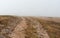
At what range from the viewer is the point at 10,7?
133 cm

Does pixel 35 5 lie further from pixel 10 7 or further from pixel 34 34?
pixel 34 34

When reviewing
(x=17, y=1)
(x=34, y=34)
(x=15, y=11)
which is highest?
(x=17, y=1)

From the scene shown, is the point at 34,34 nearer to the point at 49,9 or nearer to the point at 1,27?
the point at 1,27

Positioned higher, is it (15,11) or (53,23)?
(15,11)

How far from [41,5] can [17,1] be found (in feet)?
0.90

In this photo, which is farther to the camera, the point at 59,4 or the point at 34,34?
the point at 59,4

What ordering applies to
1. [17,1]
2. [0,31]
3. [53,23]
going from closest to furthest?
[0,31] → [53,23] → [17,1]

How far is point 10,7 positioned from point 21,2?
133 mm

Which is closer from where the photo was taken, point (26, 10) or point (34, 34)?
point (34, 34)

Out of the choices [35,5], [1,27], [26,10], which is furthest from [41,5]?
[1,27]

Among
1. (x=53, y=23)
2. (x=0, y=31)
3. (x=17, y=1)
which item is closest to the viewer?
(x=0, y=31)

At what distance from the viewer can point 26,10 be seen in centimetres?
136

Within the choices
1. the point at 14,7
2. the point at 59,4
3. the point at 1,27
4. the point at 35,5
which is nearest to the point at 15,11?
the point at 14,7

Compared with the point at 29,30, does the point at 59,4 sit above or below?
above
